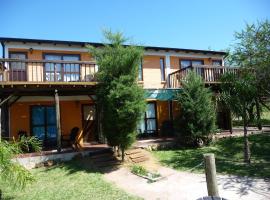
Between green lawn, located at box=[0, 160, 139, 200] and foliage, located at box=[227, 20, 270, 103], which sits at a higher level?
foliage, located at box=[227, 20, 270, 103]

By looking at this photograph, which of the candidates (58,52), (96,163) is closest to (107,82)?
(96,163)

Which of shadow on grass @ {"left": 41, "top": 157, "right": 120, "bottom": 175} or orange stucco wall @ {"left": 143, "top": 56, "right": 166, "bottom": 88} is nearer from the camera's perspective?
shadow on grass @ {"left": 41, "top": 157, "right": 120, "bottom": 175}

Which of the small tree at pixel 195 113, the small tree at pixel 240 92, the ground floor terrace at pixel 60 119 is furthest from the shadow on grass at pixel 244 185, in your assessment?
the ground floor terrace at pixel 60 119

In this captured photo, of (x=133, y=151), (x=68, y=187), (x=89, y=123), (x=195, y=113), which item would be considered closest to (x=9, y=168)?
(x=68, y=187)

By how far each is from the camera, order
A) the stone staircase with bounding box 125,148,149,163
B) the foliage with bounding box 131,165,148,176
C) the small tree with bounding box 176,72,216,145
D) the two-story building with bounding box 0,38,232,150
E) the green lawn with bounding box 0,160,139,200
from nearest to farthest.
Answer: the green lawn with bounding box 0,160,139,200 → the foliage with bounding box 131,165,148,176 → the stone staircase with bounding box 125,148,149,163 → the two-story building with bounding box 0,38,232,150 → the small tree with bounding box 176,72,216,145

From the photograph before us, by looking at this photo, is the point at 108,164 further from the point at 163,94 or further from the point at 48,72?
the point at 48,72

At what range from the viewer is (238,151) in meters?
14.8

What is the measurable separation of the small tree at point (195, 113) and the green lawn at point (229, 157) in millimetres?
866

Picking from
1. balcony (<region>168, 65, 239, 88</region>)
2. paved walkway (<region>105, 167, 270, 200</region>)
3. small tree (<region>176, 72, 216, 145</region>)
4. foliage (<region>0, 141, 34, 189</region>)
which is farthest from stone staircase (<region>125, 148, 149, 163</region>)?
foliage (<region>0, 141, 34, 189</region>)

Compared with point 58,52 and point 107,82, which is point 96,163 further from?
point 58,52

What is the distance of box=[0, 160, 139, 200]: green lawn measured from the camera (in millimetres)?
9359

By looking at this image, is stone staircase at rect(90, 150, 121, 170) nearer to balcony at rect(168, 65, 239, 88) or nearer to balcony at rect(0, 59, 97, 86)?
→ balcony at rect(0, 59, 97, 86)

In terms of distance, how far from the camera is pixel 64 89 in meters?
14.9

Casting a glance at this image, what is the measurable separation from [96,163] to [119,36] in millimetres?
5971
